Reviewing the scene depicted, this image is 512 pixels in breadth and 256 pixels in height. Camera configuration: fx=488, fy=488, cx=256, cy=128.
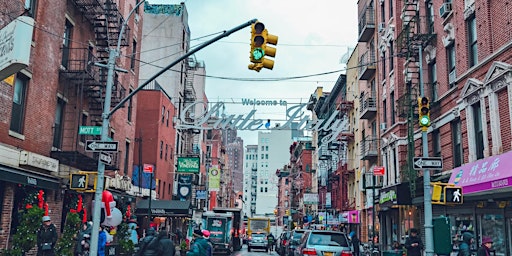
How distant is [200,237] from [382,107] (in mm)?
23116

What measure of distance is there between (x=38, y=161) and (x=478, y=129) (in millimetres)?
16430

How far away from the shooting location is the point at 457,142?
20469mm

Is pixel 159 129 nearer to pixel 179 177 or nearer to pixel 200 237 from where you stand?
pixel 179 177

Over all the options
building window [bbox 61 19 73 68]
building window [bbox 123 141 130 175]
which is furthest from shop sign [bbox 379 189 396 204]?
building window [bbox 61 19 73 68]

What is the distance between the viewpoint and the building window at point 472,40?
18609 mm

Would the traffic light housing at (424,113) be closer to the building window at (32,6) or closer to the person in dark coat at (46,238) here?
the person in dark coat at (46,238)

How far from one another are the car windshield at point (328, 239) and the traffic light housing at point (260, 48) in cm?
747

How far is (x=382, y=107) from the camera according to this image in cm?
3197

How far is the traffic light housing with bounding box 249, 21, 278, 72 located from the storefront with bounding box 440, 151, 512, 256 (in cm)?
749

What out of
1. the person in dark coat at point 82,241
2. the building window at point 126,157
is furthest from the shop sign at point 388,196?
the building window at point 126,157

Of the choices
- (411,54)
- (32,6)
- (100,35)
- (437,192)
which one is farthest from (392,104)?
(32,6)

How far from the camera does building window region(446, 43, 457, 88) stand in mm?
20678

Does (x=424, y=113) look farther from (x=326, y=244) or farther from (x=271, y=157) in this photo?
(x=271, y=157)

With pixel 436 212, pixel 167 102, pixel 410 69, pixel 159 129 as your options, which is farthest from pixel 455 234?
pixel 167 102
